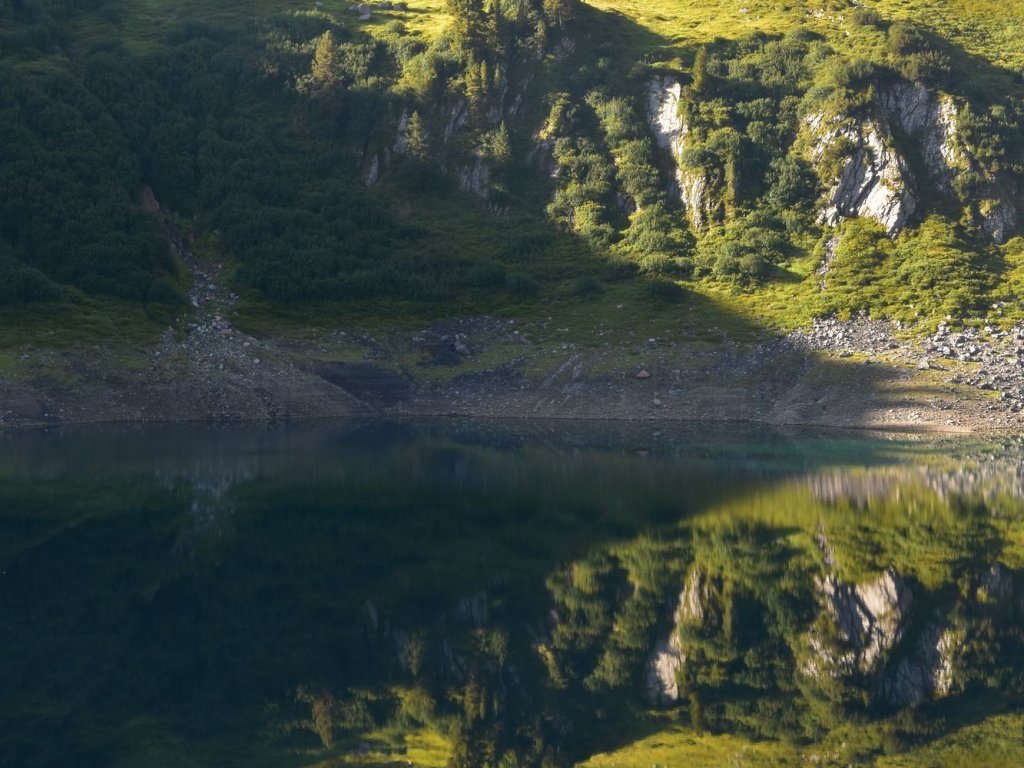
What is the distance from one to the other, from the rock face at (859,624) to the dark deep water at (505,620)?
12cm

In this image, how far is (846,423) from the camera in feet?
271

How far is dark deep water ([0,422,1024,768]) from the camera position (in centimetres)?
2125

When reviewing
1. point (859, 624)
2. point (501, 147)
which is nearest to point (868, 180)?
point (501, 147)

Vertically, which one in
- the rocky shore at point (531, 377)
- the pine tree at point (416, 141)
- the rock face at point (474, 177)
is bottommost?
the rocky shore at point (531, 377)

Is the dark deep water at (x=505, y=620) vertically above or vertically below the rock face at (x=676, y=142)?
below

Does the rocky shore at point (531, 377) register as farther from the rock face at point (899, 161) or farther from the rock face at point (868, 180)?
the rock face at point (899, 161)

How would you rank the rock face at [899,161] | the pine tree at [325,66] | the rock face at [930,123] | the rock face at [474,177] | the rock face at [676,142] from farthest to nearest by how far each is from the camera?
the pine tree at [325,66]
the rock face at [474,177]
the rock face at [676,142]
the rock face at [930,123]
the rock face at [899,161]

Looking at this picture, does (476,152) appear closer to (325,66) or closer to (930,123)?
(325,66)

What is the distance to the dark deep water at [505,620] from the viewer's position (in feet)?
69.7

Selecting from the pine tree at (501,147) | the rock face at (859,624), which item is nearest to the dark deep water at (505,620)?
the rock face at (859,624)

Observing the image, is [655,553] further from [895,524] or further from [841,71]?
[841,71]

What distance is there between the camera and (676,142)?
122625mm

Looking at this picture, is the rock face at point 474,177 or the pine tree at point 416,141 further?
the pine tree at point 416,141

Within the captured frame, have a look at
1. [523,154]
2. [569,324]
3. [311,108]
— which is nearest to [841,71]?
[523,154]
